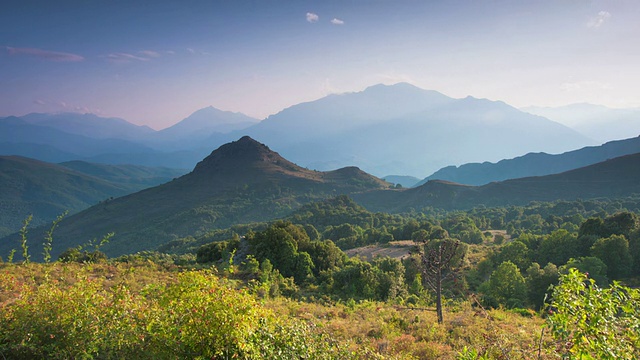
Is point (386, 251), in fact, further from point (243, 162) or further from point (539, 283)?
point (243, 162)

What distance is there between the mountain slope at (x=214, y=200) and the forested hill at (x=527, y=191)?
25759mm

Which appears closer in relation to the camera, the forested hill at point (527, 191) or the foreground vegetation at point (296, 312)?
the foreground vegetation at point (296, 312)

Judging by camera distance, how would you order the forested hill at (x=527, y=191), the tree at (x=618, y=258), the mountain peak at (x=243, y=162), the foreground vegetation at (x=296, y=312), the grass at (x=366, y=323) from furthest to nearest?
1. the mountain peak at (x=243, y=162)
2. the forested hill at (x=527, y=191)
3. the tree at (x=618, y=258)
4. the grass at (x=366, y=323)
5. the foreground vegetation at (x=296, y=312)

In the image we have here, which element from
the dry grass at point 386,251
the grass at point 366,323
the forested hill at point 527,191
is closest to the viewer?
the grass at point 366,323

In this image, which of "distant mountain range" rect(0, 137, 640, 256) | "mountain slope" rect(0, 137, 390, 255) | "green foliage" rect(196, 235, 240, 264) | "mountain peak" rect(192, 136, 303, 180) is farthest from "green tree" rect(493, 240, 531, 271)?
"mountain peak" rect(192, 136, 303, 180)

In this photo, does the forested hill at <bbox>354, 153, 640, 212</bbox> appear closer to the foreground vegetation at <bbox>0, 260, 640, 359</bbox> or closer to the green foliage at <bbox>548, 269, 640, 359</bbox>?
the foreground vegetation at <bbox>0, 260, 640, 359</bbox>

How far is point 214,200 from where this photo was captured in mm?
138750

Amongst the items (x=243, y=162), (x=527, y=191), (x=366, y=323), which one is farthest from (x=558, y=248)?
(x=243, y=162)

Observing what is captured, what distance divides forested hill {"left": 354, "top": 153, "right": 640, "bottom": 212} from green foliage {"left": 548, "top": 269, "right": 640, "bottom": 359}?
404 feet

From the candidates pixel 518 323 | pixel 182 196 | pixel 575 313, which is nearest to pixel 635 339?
pixel 575 313

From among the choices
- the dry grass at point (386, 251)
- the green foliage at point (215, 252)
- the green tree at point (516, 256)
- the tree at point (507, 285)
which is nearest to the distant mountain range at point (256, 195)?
the dry grass at point (386, 251)

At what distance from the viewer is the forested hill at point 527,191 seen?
104125 millimetres

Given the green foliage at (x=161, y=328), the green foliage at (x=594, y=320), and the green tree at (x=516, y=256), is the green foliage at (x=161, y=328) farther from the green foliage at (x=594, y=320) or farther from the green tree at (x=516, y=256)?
the green tree at (x=516, y=256)

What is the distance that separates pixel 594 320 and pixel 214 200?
14410cm
